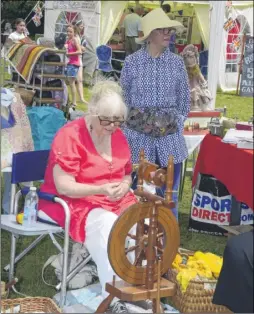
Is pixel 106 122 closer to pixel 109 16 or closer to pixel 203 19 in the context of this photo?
pixel 109 16

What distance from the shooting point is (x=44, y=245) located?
13.4 ft

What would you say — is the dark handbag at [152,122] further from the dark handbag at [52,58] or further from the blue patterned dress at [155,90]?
the dark handbag at [52,58]

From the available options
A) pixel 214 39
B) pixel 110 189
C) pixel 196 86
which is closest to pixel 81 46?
pixel 214 39

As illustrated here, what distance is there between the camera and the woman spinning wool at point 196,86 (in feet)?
17.7

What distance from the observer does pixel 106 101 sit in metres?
3.03

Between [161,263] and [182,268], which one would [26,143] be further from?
[161,263]

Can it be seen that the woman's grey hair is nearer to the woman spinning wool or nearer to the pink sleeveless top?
the woman spinning wool

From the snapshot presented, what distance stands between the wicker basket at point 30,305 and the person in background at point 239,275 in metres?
0.76

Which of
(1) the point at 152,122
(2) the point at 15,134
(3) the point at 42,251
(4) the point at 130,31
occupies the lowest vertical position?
(3) the point at 42,251

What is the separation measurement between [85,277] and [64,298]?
1.37ft

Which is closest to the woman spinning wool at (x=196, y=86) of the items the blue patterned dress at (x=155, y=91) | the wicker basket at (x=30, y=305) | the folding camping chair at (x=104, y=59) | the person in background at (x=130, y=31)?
the blue patterned dress at (x=155, y=91)

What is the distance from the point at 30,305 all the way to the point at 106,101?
970 mm

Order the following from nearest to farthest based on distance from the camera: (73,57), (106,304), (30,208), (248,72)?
1. (106,304)
2. (30,208)
3. (248,72)
4. (73,57)

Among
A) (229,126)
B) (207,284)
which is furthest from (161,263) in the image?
(229,126)
